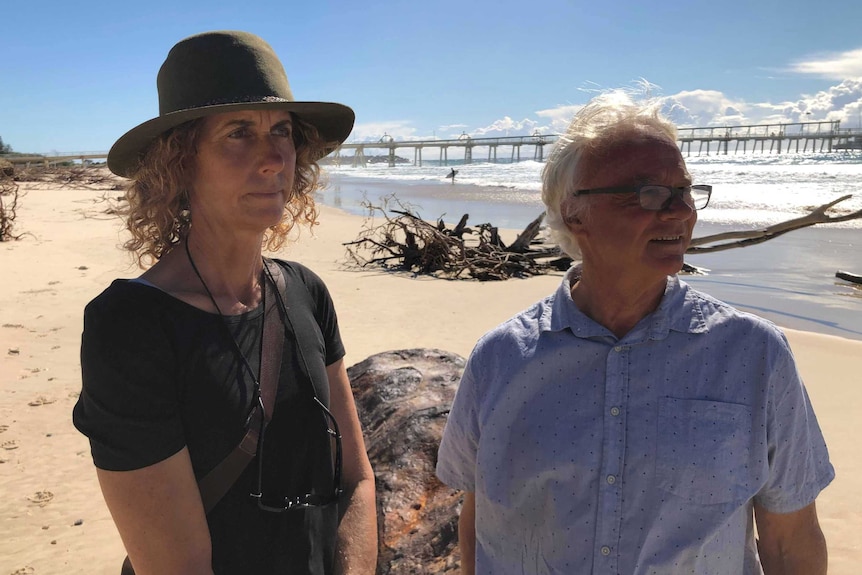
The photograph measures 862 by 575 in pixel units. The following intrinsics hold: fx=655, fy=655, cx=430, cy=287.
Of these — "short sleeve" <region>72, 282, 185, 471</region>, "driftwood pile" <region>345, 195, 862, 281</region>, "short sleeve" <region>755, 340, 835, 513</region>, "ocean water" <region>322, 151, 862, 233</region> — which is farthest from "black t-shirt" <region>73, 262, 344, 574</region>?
"ocean water" <region>322, 151, 862, 233</region>

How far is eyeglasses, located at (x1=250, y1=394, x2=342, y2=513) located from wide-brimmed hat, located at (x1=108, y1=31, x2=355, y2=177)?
29.2 inches

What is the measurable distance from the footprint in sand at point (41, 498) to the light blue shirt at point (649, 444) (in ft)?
11.7

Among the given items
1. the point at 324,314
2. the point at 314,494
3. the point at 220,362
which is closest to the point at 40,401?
the point at 324,314

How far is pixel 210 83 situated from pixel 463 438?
112 cm

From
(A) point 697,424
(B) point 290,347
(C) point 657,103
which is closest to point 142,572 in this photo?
(B) point 290,347

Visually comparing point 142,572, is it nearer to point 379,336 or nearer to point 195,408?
point 195,408

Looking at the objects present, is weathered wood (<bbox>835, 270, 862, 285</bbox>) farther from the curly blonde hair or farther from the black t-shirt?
the curly blonde hair

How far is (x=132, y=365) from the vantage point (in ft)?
4.59

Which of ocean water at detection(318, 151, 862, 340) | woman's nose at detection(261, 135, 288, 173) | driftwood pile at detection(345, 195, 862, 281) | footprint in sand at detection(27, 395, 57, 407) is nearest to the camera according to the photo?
woman's nose at detection(261, 135, 288, 173)

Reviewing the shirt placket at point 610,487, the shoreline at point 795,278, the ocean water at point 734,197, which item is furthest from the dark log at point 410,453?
the ocean water at point 734,197

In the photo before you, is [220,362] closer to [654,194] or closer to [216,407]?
[216,407]

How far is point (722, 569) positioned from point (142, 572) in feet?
4.30

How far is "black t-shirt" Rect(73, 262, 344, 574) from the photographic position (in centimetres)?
139

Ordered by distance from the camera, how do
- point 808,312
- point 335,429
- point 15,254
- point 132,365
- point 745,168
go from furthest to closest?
point 745,168 → point 15,254 → point 808,312 → point 335,429 → point 132,365
